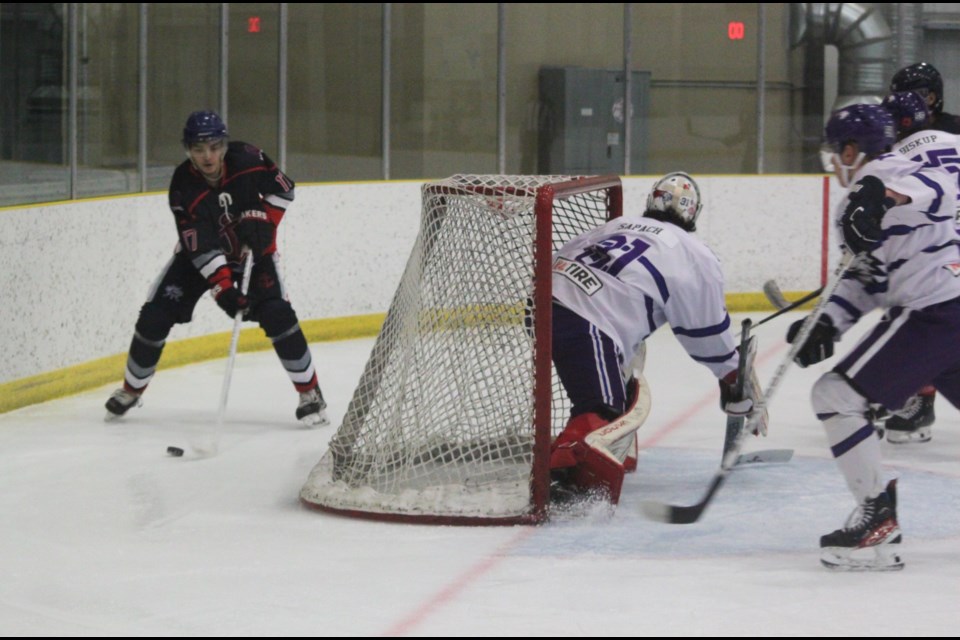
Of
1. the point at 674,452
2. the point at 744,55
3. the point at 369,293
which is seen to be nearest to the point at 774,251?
the point at 744,55

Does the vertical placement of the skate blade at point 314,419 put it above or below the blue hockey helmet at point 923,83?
below

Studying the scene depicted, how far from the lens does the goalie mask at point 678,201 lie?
3904 millimetres

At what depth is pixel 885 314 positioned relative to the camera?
10.9 ft

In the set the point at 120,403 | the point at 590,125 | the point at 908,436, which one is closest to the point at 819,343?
the point at 908,436

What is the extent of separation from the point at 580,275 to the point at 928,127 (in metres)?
1.42

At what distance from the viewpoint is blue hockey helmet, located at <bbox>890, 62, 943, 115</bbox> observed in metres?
4.83

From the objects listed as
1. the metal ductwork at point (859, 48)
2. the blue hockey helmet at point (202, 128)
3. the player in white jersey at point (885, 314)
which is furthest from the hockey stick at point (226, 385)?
the metal ductwork at point (859, 48)

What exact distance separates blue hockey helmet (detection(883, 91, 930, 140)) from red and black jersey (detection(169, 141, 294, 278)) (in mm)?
1908

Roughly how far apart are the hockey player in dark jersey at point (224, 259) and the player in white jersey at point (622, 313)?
1.33 metres

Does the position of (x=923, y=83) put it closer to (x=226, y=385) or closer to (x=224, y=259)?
(x=224, y=259)

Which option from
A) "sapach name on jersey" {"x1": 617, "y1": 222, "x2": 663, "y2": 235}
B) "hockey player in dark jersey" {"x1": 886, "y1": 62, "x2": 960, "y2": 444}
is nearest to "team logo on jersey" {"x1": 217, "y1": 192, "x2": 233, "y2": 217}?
"sapach name on jersey" {"x1": 617, "y1": 222, "x2": 663, "y2": 235}

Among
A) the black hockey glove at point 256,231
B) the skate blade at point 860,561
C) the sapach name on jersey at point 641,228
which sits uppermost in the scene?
the sapach name on jersey at point 641,228

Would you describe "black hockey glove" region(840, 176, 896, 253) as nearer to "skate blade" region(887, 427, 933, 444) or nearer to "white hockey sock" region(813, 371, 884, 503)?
"white hockey sock" region(813, 371, 884, 503)

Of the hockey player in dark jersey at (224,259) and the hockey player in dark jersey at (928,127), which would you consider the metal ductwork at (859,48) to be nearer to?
the hockey player in dark jersey at (928,127)
